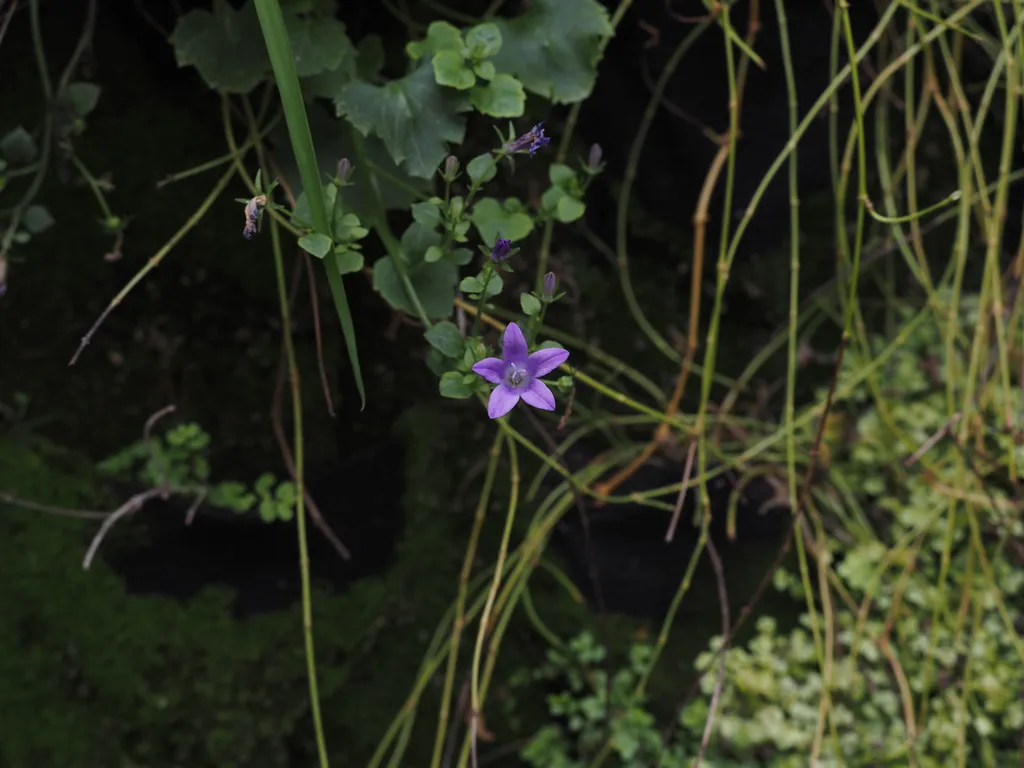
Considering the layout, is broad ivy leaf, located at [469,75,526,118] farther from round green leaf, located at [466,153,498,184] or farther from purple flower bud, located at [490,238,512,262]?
purple flower bud, located at [490,238,512,262]

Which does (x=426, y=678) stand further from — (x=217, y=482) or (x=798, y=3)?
(x=798, y=3)

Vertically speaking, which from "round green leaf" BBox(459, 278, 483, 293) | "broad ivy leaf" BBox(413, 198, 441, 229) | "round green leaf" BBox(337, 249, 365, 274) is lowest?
"round green leaf" BBox(459, 278, 483, 293)

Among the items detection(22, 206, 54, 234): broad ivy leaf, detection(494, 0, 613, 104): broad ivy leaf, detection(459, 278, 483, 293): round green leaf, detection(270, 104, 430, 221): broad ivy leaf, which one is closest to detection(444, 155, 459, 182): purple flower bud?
detection(459, 278, 483, 293): round green leaf

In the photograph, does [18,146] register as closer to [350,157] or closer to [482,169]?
[350,157]

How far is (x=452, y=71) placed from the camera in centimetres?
94

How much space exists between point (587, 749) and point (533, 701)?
132 millimetres

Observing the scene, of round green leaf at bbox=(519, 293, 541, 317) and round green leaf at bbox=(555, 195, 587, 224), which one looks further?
round green leaf at bbox=(555, 195, 587, 224)

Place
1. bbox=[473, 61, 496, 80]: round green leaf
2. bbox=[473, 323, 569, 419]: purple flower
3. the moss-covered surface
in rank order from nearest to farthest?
bbox=[473, 323, 569, 419]: purple flower → bbox=[473, 61, 496, 80]: round green leaf → the moss-covered surface

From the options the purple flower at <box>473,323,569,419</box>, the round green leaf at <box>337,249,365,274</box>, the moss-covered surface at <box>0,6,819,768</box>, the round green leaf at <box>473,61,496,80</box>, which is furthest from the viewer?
the moss-covered surface at <box>0,6,819,768</box>

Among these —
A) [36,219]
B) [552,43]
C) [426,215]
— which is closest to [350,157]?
[426,215]

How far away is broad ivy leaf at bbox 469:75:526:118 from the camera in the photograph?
95 centimetres

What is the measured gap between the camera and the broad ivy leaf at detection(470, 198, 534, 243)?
102 cm

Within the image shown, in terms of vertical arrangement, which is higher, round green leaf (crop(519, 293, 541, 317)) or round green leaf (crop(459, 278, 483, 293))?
round green leaf (crop(459, 278, 483, 293))

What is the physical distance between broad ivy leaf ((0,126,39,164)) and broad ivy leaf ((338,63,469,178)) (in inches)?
17.7
